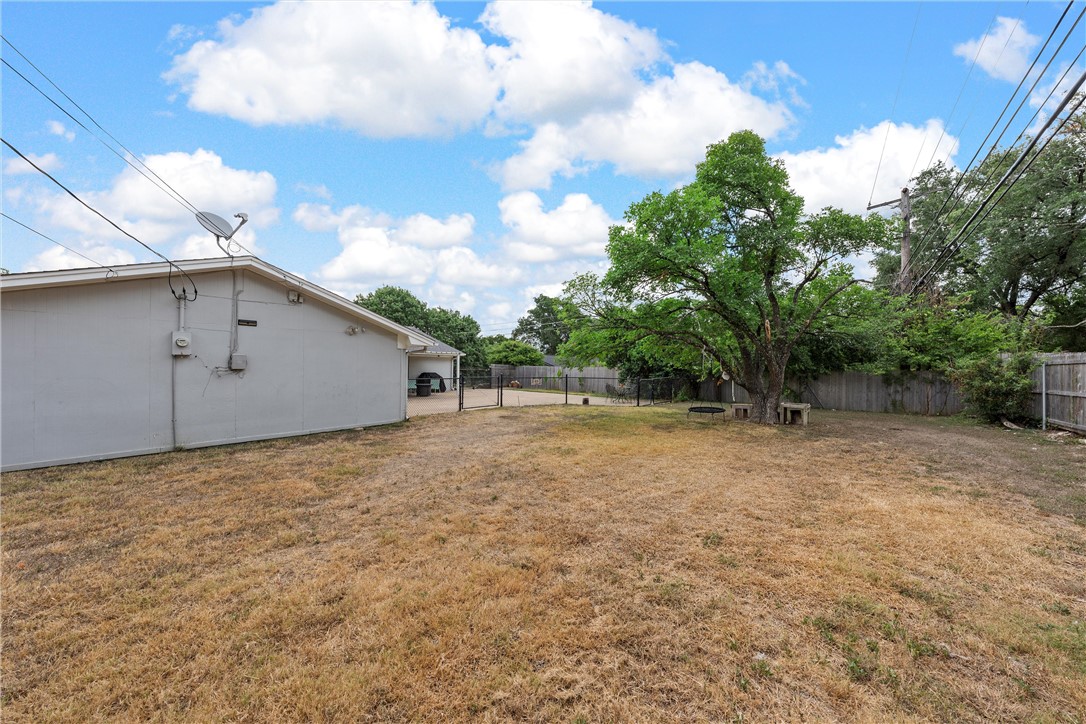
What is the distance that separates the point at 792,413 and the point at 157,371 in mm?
14348

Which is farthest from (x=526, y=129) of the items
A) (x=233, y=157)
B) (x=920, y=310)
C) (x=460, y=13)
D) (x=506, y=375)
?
(x=506, y=375)

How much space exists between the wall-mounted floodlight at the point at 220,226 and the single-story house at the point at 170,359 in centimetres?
43

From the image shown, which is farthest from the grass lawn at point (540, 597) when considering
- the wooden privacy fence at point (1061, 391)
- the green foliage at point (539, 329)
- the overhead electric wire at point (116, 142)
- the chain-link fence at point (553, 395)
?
the green foliage at point (539, 329)

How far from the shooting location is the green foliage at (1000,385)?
1052 centimetres

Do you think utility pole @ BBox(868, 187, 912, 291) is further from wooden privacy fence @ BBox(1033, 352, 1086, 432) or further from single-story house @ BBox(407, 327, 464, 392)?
single-story house @ BBox(407, 327, 464, 392)

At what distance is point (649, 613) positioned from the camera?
271 centimetres

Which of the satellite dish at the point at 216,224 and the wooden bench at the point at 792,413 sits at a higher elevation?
the satellite dish at the point at 216,224

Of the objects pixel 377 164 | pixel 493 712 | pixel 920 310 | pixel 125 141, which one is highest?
pixel 377 164

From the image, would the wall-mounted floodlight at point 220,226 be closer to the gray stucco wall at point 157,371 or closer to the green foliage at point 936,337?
the gray stucco wall at point 157,371

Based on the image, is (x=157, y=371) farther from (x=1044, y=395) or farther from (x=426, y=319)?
(x=426, y=319)

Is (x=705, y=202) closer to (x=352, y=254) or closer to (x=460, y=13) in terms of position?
(x=460, y=13)

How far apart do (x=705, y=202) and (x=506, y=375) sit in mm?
22278

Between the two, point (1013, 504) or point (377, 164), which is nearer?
point (1013, 504)

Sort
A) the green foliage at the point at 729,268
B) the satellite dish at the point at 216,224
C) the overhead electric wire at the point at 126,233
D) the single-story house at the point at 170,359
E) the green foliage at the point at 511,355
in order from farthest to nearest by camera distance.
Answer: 1. the green foliage at the point at 511,355
2. the green foliage at the point at 729,268
3. the satellite dish at the point at 216,224
4. the single-story house at the point at 170,359
5. the overhead electric wire at the point at 126,233
